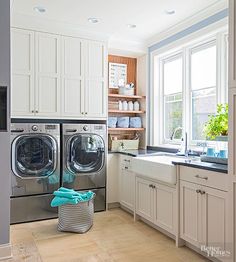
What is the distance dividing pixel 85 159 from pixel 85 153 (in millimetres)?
89

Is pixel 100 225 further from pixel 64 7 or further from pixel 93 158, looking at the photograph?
pixel 64 7

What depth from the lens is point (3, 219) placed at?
8.40 ft

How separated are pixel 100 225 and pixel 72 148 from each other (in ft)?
3.64

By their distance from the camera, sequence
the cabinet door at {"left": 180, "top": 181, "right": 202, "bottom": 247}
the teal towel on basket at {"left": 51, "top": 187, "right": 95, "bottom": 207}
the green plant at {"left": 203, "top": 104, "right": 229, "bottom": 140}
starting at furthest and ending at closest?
the teal towel on basket at {"left": 51, "top": 187, "right": 95, "bottom": 207} → the green plant at {"left": 203, "top": 104, "right": 229, "bottom": 140} → the cabinet door at {"left": 180, "top": 181, "right": 202, "bottom": 247}

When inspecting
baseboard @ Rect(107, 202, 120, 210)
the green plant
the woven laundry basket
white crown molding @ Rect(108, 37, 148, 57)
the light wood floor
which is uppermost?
white crown molding @ Rect(108, 37, 148, 57)

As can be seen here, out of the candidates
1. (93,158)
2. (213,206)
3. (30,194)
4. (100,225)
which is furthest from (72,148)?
(213,206)

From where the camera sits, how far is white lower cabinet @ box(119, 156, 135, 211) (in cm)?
371

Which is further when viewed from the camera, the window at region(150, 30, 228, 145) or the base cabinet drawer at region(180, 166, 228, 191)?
the window at region(150, 30, 228, 145)

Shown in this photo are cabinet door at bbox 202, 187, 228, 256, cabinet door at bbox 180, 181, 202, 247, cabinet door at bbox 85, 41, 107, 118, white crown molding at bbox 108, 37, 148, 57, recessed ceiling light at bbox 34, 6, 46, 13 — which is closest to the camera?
cabinet door at bbox 202, 187, 228, 256

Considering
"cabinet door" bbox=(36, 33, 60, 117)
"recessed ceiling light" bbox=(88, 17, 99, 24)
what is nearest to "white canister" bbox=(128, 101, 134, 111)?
"cabinet door" bbox=(36, 33, 60, 117)

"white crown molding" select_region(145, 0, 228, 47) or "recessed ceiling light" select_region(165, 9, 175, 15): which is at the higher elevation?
"recessed ceiling light" select_region(165, 9, 175, 15)

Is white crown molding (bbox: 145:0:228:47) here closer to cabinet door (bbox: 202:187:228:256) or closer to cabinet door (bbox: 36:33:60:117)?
cabinet door (bbox: 36:33:60:117)

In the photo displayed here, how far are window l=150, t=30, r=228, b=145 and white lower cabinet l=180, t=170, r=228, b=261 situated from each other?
1252 millimetres

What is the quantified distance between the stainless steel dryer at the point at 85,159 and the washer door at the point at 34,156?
0.63 feet
